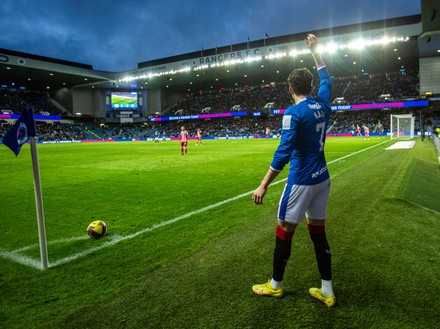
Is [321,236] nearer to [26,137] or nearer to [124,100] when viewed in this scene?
[26,137]

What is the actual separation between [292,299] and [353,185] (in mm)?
6224

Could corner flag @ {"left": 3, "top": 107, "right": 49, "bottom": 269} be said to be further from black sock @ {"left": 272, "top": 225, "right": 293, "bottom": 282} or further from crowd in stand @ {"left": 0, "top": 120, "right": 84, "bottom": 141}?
crowd in stand @ {"left": 0, "top": 120, "right": 84, "bottom": 141}

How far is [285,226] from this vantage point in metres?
3.02

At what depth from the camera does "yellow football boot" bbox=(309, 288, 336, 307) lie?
296 cm

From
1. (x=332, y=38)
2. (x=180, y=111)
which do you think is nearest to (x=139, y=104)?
(x=180, y=111)

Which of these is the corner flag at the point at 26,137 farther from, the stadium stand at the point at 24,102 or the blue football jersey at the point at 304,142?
the stadium stand at the point at 24,102

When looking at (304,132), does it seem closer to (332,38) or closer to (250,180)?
(250,180)

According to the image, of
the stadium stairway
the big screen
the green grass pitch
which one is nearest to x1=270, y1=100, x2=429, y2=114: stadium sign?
the big screen

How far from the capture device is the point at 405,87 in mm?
55281

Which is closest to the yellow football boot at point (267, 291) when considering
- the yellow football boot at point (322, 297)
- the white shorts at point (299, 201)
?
the yellow football boot at point (322, 297)

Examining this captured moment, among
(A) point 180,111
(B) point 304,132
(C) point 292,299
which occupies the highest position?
(A) point 180,111

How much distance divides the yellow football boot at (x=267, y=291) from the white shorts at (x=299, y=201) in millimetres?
762

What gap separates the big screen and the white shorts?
7721cm

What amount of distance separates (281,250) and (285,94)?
6721 cm
